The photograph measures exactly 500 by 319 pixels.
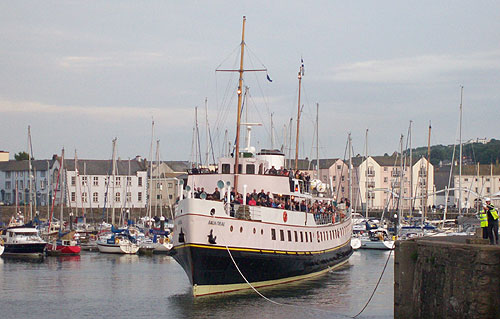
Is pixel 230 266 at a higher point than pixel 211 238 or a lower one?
lower

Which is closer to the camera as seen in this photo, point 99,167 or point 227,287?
point 227,287

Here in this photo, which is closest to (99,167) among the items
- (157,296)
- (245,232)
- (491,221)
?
(157,296)

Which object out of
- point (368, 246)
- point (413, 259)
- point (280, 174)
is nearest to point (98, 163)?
point (368, 246)

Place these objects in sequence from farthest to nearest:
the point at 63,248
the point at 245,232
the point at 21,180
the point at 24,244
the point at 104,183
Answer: the point at 21,180
the point at 104,183
the point at 63,248
the point at 24,244
the point at 245,232

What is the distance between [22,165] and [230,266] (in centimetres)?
11388

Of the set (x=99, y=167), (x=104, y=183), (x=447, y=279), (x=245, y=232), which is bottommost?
(x=447, y=279)

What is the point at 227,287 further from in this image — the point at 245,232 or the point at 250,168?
the point at 250,168

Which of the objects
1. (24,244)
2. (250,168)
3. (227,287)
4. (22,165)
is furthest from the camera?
(22,165)

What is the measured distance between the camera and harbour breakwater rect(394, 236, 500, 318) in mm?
22078

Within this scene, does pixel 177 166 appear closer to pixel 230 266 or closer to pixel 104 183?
pixel 104 183

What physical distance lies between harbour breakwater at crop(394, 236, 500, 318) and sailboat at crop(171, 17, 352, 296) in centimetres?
1087

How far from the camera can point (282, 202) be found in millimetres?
43125

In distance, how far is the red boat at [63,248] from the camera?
239 feet

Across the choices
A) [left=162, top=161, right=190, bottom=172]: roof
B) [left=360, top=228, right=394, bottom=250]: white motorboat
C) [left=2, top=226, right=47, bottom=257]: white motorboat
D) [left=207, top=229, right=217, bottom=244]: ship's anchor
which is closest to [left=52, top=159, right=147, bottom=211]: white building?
[left=162, top=161, right=190, bottom=172]: roof
